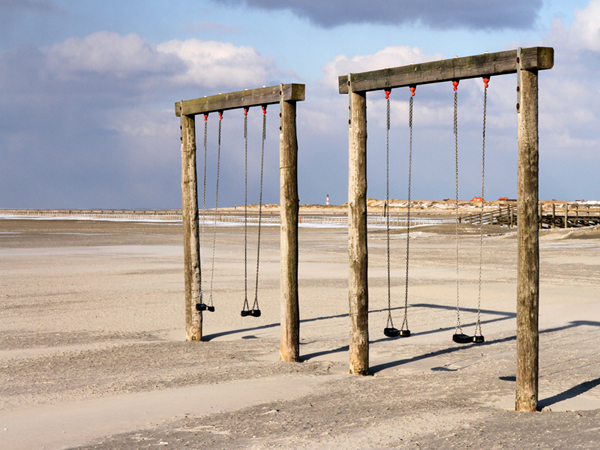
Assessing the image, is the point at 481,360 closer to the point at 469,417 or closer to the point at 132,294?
the point at 469,417

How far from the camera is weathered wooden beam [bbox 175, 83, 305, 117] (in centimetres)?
944

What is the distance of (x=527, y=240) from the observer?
23.3 feet

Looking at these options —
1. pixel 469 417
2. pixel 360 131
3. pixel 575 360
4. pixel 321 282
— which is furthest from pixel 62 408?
pixel 321 282

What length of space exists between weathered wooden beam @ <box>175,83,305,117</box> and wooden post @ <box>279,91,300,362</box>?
17 cm

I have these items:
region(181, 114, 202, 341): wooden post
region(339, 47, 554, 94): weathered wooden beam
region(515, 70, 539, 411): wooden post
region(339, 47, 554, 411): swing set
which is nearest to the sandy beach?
region(515, 70, 539, 411): wooden post

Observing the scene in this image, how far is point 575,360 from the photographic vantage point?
374 inches

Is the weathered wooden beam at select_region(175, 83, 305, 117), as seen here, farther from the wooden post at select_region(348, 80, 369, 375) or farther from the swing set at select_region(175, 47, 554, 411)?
the wooden post at select_region(348, 80, 369, 375)

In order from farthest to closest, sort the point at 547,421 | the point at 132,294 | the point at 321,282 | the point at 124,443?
the point at 321,282, the point at 132,294, the point at 547,421, the point at 124,443

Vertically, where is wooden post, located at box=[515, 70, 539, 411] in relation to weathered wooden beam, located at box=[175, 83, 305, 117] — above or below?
below

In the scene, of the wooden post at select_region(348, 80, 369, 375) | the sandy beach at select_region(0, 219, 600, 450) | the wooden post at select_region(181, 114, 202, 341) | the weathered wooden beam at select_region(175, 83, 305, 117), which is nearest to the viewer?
the sandy beach at select_region(0, 219, 600, 450)

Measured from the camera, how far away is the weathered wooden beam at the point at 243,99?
31.0ft

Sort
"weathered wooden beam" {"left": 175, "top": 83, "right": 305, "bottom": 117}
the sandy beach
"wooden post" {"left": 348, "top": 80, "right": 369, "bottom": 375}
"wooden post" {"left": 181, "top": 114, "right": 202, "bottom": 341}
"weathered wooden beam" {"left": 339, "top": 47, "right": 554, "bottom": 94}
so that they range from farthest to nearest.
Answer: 1. "wooden post" {"left": 181, "top": 114, "right": 202, "bottom": 341}
2. "weathered wooden beam" {"left": 175, "top": 83, "right": 305, "bottom": 117}
3. "wooden post" {"left": 348, "top": 80, "right": 369, "bottom": 375}
4. "weathered wooden beam" {"left": 339, "top": 47, "right": 554, "bottom": 94}
5. the sandy beach

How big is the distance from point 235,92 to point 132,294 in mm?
7277

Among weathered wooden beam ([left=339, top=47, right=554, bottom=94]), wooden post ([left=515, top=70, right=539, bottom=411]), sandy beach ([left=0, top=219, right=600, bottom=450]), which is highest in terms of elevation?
weathered wooden beam ([left=339, top=47, right=554, bottom=94])
